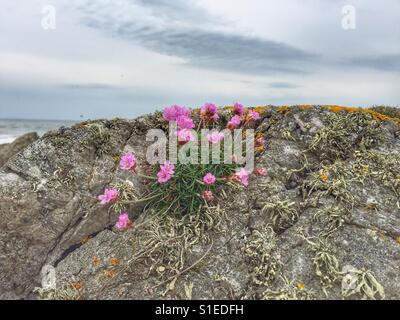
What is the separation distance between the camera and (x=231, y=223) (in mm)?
5797

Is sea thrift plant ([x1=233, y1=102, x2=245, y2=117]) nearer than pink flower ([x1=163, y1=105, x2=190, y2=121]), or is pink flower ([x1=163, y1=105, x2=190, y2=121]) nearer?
pink flower ([x1=163, y1=105, x2=190, y2=121])

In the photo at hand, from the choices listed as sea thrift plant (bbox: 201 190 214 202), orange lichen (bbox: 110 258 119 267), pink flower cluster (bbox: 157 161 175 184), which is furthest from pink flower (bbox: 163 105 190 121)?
orange lichen (bbox: 110 258 119 267)

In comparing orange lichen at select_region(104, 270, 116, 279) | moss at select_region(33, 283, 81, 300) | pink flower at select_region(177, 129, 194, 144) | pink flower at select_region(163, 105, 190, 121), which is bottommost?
moss at select_region(33, 283, 81, 300)

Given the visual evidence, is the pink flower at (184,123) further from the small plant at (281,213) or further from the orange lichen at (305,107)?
the orange lichen at (305,107)

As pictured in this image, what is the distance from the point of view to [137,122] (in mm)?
7430

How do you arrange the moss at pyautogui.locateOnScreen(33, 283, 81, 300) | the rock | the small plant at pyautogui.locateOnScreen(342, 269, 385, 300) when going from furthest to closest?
the rock, the moss at pyautogui.locateOnScreen(33, 283, 81, 300), the small plant at pyautogui.locateOnScreen(342, 269, 385, 300)

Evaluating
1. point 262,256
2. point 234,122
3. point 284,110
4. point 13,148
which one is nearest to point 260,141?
point 234,122

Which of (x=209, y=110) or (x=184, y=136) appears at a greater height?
(x=209, y=110)

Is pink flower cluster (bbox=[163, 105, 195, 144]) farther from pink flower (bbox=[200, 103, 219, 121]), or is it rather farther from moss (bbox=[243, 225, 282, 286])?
moss (bbox=[243, 225, 282, 286])

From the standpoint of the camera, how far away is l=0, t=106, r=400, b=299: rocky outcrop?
509 cm

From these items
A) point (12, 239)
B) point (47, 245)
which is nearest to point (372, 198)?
point (47, 245)

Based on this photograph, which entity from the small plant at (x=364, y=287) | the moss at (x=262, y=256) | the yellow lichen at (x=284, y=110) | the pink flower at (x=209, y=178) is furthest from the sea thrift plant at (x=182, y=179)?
the small plant at (x=364, y=287)

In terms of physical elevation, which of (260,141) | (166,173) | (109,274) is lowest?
(109,274)

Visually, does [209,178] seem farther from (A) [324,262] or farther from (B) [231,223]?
(A) [324,262]
